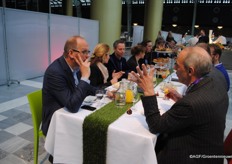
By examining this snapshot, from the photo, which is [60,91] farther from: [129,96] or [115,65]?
[115,65]

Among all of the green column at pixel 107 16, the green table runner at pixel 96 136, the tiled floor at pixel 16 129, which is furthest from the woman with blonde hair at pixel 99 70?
the green column at pixel 107 16

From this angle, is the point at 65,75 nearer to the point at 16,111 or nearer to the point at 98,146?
the point at 98,146

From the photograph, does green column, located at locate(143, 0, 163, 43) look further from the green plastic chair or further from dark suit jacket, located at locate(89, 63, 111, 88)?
the green plastic chair

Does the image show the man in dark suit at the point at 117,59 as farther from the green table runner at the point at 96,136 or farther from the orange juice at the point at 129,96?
the green table runner at the point at 96,136

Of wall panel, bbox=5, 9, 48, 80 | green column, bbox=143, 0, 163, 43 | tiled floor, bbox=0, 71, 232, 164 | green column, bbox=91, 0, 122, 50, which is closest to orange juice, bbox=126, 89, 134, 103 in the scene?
tiled floor, bbox=0, 71, 232, 164

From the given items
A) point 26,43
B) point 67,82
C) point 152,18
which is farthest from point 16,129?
point 152,18

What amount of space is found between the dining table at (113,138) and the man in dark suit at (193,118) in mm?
106

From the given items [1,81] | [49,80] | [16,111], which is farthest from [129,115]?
[1,81]

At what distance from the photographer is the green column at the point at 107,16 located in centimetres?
574

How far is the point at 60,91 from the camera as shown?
1.61 metres

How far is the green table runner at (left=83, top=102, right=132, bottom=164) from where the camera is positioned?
1.38 m

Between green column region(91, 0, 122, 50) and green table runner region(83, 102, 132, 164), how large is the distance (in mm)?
4819

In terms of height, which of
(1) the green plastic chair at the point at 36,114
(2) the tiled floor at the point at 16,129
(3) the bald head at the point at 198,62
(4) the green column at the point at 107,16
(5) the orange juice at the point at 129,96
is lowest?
(2) the tiled floor at the point at 16,129

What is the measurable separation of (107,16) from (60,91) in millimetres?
4806
